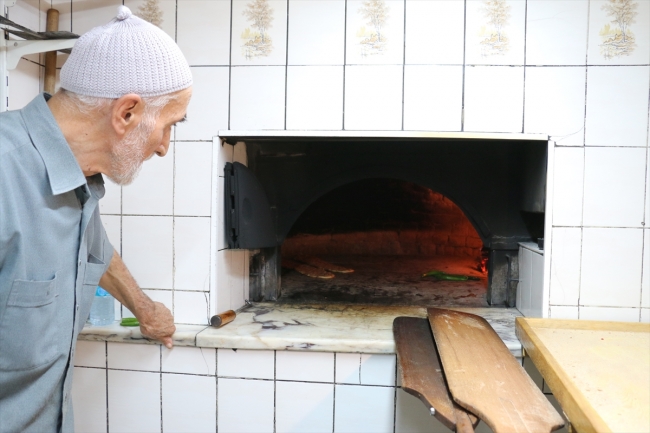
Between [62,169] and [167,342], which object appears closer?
[62,169]

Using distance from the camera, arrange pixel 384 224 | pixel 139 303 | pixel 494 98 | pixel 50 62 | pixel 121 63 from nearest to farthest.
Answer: pixel 121 63
pixel 139 303
pixel 494 98
pixel 50 62
pixel 384 224

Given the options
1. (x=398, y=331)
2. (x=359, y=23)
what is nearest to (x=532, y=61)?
(x=359, y=23)

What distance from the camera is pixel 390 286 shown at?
2.12 metres

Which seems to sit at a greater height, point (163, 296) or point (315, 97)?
point (315, 97)

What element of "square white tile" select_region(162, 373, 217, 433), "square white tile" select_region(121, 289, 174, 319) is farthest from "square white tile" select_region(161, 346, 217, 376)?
"square white tile" select_region(121, 289, 174, 319)

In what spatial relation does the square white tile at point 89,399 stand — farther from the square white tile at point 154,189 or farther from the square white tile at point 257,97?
the square white tile at point 257,97

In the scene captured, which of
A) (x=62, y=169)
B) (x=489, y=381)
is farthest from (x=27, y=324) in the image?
(x=489, y=381)

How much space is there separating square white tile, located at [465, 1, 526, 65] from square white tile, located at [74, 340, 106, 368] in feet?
4.86

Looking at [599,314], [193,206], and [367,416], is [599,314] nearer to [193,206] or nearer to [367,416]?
[367,416]

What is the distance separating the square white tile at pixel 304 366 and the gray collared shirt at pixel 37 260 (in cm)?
64

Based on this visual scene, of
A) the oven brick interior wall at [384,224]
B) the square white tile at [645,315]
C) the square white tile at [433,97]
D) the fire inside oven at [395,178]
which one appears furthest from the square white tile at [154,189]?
the square white tile at [645,315]

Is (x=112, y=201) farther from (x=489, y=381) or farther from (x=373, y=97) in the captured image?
(x=489, y=381)

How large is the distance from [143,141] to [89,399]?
1.05m

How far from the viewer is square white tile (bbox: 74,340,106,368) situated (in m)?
1.50
